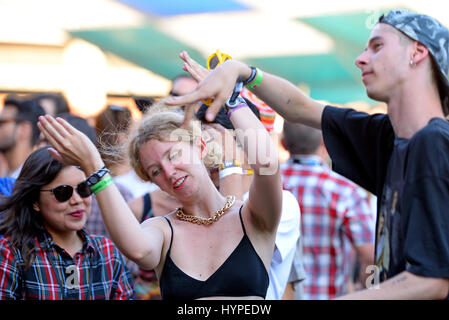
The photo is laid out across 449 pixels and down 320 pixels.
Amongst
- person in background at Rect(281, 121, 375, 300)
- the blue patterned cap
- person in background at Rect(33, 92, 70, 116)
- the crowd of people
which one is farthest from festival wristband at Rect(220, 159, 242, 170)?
person in background at Rect(33, 92, 70, 116)

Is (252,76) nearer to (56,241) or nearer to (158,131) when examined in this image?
(158,131)

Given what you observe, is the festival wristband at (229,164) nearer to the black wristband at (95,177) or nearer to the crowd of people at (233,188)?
the crowd of people at (233,188)

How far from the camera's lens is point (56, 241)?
2855 mm

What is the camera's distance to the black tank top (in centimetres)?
218

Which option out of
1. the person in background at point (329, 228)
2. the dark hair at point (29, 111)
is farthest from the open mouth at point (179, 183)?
the dark hair at point (29, 111)

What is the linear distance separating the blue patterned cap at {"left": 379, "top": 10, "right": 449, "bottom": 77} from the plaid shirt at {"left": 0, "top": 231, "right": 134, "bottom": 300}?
1.64m

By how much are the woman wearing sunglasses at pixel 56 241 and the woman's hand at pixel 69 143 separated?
0.88m

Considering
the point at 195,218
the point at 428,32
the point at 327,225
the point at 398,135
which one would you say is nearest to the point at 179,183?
the point at 195,218

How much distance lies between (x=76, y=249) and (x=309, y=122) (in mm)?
1216

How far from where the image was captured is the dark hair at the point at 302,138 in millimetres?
4219

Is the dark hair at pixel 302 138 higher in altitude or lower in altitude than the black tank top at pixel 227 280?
higher

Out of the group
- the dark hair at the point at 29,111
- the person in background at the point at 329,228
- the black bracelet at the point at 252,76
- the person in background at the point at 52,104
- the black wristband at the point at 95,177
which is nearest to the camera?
the black wristband at the point at 95,177

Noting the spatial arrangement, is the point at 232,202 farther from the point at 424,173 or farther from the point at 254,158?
the point at 424,173

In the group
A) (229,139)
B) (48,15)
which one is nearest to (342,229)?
(229,139)
